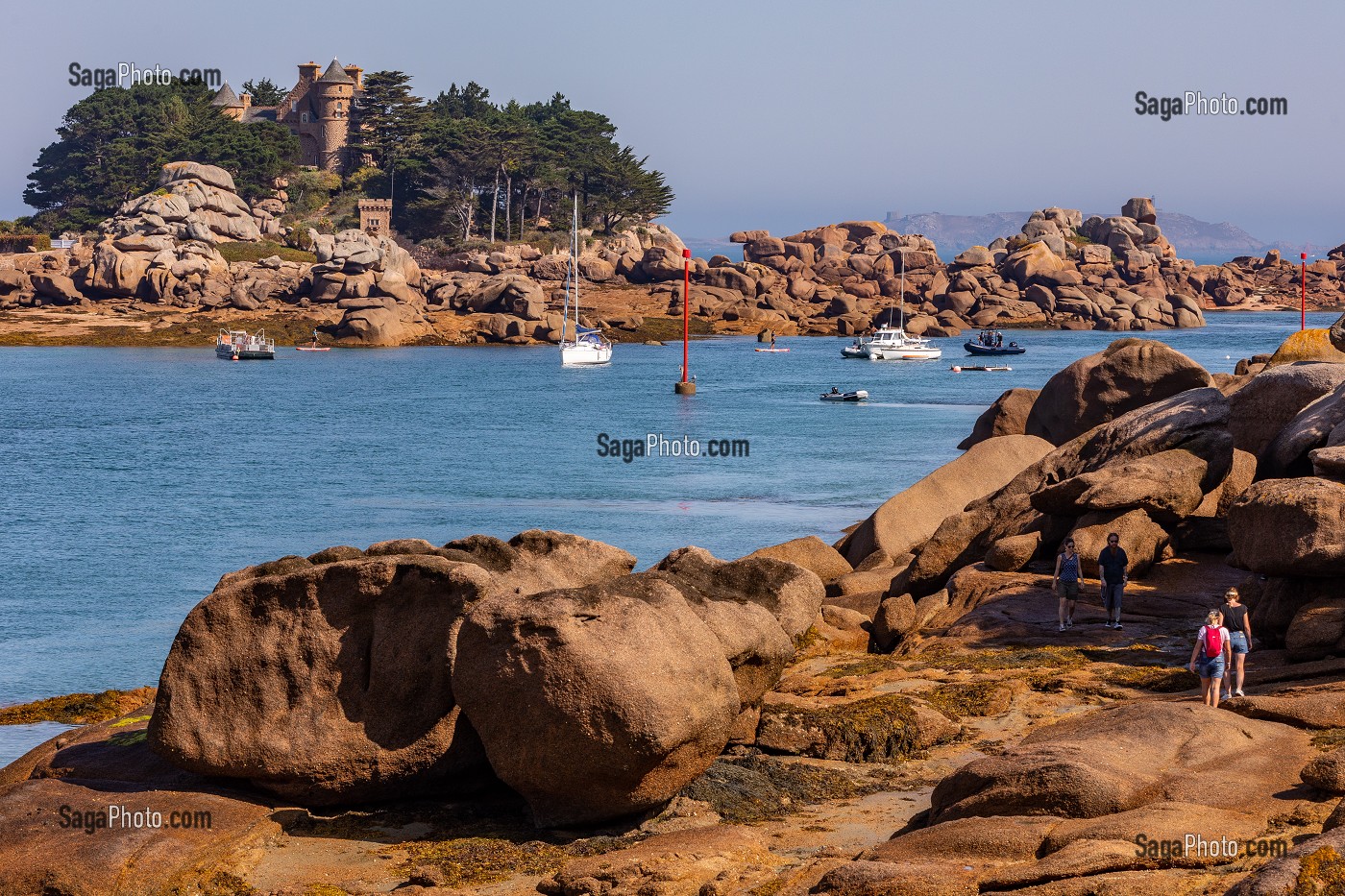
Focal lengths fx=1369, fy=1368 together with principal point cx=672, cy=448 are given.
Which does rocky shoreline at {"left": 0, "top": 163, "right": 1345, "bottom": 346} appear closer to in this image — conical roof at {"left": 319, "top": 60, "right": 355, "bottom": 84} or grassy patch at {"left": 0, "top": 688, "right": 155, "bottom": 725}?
conical roof at {"left": 319, "top": 60, "right": 355, "bottom": 84}

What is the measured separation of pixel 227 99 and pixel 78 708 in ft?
470

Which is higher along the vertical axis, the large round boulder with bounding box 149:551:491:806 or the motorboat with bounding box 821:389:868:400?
the motorboat with bounding box 821:389:868:400

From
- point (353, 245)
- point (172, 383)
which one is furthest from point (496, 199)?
point (172, 383)

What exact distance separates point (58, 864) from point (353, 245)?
10106 cm

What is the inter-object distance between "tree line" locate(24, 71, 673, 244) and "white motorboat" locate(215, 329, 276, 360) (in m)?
30.7

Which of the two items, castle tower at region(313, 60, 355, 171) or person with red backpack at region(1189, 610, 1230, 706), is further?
castle tower at region(313, 60, 355, 171)

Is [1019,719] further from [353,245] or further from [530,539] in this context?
[353,245]

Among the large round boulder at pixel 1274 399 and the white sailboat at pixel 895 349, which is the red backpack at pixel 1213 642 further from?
the white sailboat at pixel 895 349

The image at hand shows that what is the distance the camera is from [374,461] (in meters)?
57.6

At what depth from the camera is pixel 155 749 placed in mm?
15039

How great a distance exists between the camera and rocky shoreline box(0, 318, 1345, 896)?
11648 mm

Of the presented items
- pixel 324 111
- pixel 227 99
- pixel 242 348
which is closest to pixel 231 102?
pixel 227 99

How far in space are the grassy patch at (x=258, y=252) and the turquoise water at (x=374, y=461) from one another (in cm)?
1545

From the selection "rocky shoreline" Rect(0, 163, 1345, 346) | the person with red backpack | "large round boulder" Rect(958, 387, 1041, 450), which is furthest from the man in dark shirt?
"rocky shoreline" Rect(0, 163, 1345, 346)
